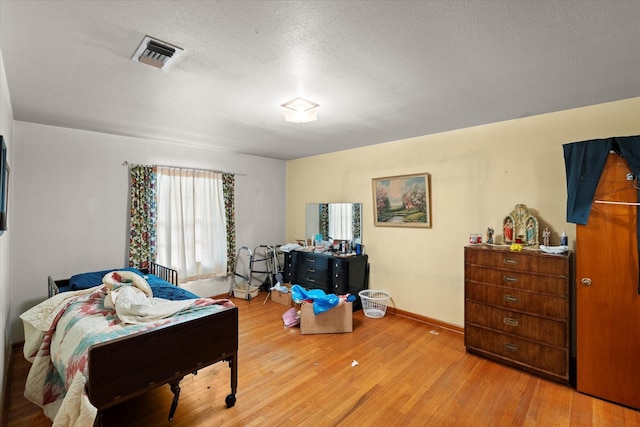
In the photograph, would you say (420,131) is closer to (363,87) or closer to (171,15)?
(363,87)

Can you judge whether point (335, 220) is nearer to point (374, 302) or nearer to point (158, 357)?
point (374, 302)

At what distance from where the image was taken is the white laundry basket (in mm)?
3968

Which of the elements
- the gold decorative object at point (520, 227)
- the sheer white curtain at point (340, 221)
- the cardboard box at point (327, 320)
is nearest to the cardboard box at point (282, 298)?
the cardboard box at point (327, 320)

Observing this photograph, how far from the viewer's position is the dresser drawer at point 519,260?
245 cm

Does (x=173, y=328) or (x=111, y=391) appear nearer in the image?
(x=111, y=391)

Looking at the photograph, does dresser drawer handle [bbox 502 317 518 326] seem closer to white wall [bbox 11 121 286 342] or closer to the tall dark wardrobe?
the tall dark wardrobe

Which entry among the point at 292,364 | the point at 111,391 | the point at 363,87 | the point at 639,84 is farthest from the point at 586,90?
the point at 111,391

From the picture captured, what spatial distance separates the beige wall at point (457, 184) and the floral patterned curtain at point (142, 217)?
8.54 feet

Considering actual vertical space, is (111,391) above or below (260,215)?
below

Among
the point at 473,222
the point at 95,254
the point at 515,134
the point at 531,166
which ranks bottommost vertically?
the point at 95,254

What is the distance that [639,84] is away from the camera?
2.19 metres

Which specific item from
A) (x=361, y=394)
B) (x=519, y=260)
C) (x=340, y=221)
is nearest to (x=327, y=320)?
(x=361, y=394)

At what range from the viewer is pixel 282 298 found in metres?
4.52

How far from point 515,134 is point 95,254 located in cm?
501
